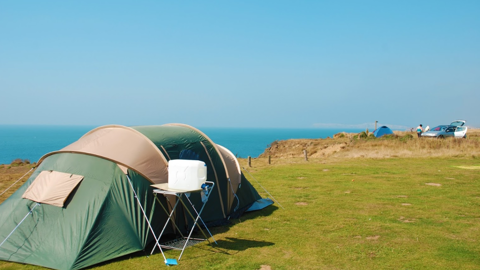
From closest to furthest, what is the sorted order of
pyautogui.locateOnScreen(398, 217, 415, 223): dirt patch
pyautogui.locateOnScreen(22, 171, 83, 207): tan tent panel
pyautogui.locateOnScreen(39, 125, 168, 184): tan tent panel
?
pyautogui.locateOnScreen(22, 171, 83, 207): tan tent panel → pyautogui.locateOnScreen(39, 125, 168, 184): tan tent panel → pyautogui.locateOnScreen(398, 217, 415, 223): dirt patch

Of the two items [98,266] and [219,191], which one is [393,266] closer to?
[219,191]

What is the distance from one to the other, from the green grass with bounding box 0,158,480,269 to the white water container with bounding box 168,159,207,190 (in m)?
1.42

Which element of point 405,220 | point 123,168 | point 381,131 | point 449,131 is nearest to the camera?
point 123,168

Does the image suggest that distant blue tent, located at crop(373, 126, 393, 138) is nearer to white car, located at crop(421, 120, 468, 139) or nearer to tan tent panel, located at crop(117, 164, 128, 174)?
white car, located at crop(421, 120, 468, 139)

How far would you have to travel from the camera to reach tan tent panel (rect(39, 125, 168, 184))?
848 cm

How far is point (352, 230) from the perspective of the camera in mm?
9695

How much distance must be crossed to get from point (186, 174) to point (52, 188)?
110 inches

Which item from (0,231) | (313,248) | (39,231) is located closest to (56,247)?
(39,231)

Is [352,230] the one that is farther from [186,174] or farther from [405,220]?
[186,174]

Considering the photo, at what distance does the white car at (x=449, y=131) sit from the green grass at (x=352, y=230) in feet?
53.4

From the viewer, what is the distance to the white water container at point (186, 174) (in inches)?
298

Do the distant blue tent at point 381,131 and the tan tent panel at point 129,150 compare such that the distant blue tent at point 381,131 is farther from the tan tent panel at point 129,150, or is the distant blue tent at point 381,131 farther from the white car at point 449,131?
the tan tent panel at point 129,150

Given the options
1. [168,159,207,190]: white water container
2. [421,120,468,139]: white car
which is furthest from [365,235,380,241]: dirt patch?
[421,120,468,139]: white car

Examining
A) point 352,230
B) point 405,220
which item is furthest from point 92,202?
point 405,220
